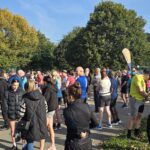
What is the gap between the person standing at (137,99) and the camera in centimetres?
982

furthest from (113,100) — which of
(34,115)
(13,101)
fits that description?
(34,115)

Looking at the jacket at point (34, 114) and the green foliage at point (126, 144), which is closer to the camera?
the jacket at point (34, 114)

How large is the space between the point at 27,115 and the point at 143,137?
12.2 ft

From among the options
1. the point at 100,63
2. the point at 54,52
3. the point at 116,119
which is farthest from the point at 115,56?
the point at 116,119

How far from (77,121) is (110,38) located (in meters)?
44.8

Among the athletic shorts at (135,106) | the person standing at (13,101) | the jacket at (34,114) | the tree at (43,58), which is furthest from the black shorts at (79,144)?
the tree at (43,58)

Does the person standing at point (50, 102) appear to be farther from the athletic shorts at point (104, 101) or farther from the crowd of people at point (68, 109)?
the athletic shorts at point (104, 101)

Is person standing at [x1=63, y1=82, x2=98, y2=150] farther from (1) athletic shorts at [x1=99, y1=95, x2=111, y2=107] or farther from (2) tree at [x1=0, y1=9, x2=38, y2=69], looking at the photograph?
(2) tree at [x1=0, y1=9, x2=38, y2=69]

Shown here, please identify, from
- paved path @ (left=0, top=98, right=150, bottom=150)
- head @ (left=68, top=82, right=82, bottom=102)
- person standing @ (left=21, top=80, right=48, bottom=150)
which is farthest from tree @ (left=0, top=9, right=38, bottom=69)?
head @ (left=68, top=82, right=82, bottom=102)

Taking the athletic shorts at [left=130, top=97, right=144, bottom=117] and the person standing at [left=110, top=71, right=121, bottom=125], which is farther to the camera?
the person standing at [left=110, top=71, right=121, bottom=125]

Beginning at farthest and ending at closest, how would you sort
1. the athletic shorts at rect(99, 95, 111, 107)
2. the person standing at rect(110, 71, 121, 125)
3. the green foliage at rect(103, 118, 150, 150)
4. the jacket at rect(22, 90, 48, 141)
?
the person standing at rect(110, 71, 121, 125)
the athletic shorts at rect(99, 95, 111, 107)
the green foliage at rect(103, 118, 150, 150)
the jacket at rect(22, 90, 48, 141)

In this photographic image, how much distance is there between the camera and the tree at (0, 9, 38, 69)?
223 ft

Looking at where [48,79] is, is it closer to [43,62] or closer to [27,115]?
[27,115]

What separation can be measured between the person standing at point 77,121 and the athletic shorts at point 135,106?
441 cm
